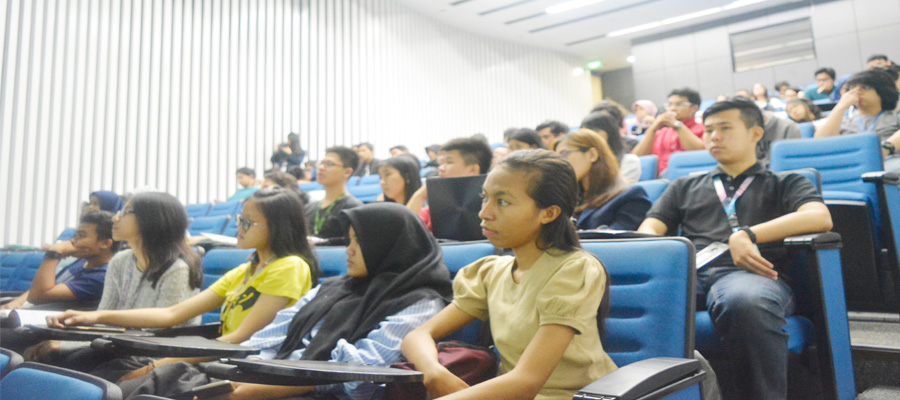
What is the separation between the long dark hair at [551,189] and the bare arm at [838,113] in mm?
3095

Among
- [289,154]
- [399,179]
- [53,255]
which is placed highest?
[289,154]

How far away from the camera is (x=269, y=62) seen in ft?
26.3

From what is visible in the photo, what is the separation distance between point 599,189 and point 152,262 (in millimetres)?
1921

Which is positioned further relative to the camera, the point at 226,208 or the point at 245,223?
the point at 226,208

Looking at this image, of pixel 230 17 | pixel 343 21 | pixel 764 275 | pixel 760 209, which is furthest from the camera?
pixel 343 21

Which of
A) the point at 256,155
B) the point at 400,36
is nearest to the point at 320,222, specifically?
the point at 256,155

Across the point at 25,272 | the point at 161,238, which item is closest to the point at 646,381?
the point at 161,238

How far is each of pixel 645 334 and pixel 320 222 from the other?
2.58 meters

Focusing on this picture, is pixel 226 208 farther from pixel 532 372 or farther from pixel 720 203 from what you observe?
pixel 532 372

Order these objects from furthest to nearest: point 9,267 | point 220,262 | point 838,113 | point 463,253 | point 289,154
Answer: point 289,154 → point 9,267 → point 838,113 → point 220,262 → point 463,253

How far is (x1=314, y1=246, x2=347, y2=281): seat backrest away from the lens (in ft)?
7.46

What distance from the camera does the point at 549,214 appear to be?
55.1 inches

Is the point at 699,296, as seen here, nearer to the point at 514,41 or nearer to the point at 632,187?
the point at 632,187

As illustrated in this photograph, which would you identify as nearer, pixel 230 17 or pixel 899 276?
pixel 899 276
